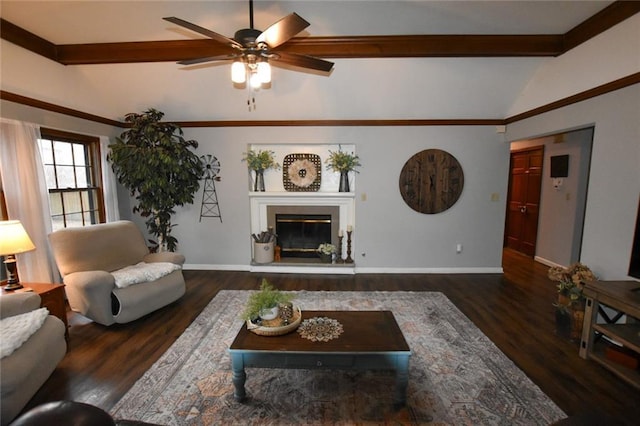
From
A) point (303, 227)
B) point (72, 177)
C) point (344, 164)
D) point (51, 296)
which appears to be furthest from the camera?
point (303, 227)

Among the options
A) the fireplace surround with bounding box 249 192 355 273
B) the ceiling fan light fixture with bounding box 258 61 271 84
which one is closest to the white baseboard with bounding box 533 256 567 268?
the fireplace surround with bounding box 249 192 355 273

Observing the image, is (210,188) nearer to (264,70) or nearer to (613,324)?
(264,70)

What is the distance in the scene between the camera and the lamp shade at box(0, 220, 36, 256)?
7.58 feet

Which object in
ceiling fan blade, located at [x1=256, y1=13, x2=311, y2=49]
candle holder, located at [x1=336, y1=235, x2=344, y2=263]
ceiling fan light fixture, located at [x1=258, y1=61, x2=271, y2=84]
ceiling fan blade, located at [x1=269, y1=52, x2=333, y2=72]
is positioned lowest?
candle holder, located at [x1=336, y1=235, x2=344, y2=263]

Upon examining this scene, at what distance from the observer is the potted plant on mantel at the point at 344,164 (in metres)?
4.45

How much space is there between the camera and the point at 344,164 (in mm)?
4453

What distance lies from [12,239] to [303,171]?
3392 millimetres

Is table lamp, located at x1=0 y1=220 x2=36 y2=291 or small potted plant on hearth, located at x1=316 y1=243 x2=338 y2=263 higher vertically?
table lamp, located at x1=0 y1=220 x2=36 y2=291

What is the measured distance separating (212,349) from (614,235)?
12.4 feet

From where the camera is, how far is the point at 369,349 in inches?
73.9

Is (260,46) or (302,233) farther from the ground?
(260,46)

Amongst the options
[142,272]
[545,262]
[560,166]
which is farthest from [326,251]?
[560,166]

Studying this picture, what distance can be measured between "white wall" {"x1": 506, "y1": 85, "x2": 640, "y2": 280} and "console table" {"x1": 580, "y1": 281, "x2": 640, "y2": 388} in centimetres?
33

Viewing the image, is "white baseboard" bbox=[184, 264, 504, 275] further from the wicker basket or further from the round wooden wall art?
the wicker basket
